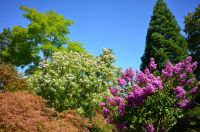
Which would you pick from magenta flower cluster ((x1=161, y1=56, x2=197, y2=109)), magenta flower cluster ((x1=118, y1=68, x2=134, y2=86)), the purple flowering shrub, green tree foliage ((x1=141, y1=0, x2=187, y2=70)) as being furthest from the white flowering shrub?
green tree foliage ((x1=141, y1=0, x2=187, y2=70))

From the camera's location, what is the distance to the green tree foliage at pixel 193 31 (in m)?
33.1

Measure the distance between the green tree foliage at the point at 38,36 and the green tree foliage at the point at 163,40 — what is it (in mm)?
8567

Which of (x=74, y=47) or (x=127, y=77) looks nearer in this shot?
(x=127, y=77)

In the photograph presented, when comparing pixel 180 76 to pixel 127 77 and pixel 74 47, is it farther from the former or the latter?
pixel 74 47

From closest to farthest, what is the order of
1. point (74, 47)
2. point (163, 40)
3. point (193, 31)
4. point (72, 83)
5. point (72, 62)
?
point (72, 83)
point (72, 62)
point (163, 40)
point (74, 47)
point (193, 31)

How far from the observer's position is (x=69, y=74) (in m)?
20.3

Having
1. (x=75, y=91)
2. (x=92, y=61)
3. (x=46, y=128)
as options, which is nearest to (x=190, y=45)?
(x=92, y=61)

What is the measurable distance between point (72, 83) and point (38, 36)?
39.1 feet

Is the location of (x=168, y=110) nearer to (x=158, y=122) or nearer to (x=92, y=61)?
(x=158, y=122)

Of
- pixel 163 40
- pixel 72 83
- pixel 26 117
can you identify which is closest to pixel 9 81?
pixel 72 83

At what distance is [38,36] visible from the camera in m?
30.2

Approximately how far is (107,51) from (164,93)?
504 inches

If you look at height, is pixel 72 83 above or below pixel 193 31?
below

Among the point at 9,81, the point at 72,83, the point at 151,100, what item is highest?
the point at 72,83
